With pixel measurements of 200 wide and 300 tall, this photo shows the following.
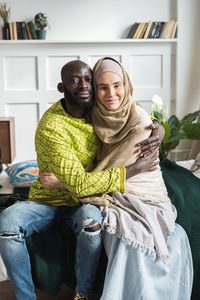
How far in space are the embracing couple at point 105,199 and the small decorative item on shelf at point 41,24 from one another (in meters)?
2.71

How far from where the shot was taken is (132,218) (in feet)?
5.64

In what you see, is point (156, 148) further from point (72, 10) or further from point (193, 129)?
point (72, 10)

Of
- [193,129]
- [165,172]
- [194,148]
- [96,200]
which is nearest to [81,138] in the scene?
[96,200]

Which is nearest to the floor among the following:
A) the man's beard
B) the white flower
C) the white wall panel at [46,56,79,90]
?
the man's beard

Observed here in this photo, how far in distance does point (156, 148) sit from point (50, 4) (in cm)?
316

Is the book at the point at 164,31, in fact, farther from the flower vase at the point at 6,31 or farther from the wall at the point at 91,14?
the flower vase at the point at 6,31

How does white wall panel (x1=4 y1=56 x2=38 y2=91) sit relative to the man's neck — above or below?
above

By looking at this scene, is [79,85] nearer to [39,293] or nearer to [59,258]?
[59,258]

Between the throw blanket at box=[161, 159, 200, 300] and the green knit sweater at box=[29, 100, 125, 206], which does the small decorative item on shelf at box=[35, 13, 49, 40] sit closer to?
the throw blanket at box=[161, 159, 200, 300]

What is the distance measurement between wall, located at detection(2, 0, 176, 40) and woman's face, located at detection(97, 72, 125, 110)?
2.93 m

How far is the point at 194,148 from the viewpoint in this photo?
4.15 metres

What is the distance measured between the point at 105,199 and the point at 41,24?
3101 mm

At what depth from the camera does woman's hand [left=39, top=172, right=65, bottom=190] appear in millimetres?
1794

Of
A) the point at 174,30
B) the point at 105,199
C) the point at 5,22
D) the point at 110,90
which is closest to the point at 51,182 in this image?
the point at 105,199
